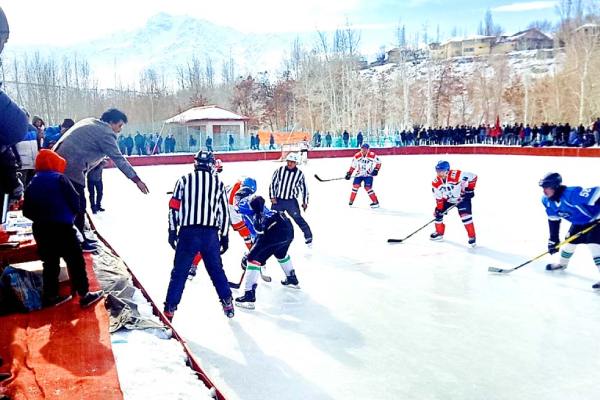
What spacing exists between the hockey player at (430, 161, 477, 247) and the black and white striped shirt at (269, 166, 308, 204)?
168 cm

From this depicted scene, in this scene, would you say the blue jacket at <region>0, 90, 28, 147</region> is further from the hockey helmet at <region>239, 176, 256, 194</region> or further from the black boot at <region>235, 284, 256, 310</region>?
the hockey helmet at <region>239, 176, 256, 194</region>

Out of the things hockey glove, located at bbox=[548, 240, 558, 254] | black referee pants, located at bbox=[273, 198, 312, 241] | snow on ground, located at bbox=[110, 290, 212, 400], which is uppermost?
black referee pants, located at bbox=[273, 198, 312, 241]

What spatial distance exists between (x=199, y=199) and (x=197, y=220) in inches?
5.6

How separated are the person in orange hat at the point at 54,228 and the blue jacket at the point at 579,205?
154 inches

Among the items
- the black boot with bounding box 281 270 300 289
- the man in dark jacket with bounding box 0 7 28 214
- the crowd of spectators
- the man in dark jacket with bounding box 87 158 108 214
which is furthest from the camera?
the crowd of spectators

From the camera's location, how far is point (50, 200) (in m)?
3.06

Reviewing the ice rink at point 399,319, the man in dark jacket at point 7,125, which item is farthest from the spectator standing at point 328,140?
the man in dark jacket at point 7,125

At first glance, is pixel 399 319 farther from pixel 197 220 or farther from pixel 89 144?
pixel 89 144

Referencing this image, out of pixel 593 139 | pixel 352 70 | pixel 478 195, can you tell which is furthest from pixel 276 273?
pixel 352 70

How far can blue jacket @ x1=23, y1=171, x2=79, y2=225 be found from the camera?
3.04 m

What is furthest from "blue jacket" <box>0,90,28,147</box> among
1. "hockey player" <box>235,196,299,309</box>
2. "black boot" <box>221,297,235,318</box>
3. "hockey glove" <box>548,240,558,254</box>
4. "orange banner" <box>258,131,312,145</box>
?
"orange banner" <box>258,131,312,145</box>

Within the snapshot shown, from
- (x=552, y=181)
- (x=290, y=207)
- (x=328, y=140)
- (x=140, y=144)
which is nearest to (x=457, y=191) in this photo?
(x=552, y=181)

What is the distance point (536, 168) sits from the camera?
16.0m

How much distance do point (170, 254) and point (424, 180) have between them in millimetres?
8806
